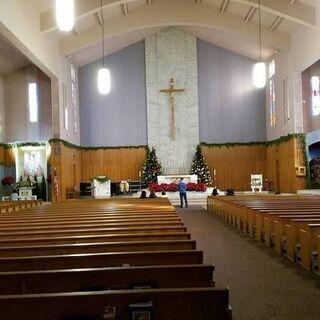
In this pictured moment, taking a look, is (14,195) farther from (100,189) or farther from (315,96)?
(315,96)

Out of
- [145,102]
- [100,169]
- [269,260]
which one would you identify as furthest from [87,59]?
[269,260]

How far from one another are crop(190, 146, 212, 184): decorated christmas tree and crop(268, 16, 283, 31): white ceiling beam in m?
6.34

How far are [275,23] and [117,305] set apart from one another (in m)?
17.4

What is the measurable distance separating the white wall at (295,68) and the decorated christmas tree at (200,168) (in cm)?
334

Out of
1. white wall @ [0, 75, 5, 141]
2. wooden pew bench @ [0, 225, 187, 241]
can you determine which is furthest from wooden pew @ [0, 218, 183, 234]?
white wall @ [0, 75, 5, 141]

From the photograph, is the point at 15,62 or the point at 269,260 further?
the point at 15,62

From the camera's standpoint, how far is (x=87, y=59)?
840 inches

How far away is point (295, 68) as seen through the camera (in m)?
17.7

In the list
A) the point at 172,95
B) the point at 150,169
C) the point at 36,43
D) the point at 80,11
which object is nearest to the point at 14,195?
the point at 36,43

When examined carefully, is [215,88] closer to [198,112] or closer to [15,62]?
[198,112]

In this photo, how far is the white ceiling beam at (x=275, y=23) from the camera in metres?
17.3

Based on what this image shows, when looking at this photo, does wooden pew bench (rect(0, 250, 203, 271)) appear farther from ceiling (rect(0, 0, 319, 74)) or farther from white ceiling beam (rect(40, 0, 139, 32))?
ceiling (rect(0, 0, 319, 74))

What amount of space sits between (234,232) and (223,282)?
4141 mm

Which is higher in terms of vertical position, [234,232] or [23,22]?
[23,22]
